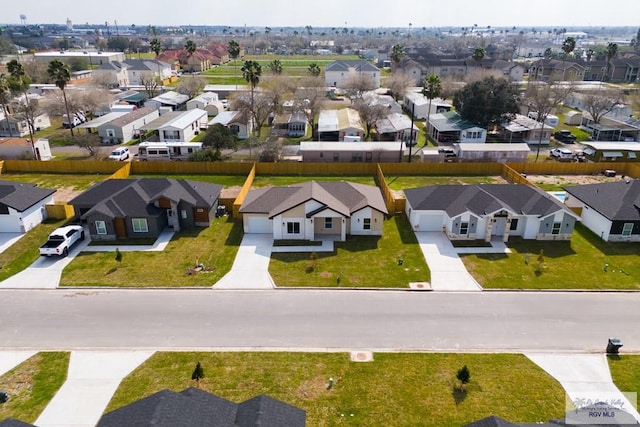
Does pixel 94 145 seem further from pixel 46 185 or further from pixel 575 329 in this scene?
pixel 575 329

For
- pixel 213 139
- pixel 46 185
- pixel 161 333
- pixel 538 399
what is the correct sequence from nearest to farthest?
1. pixel 538 399
2. pixel 161 333
3. pixel 46 185
4. pixel 213 139

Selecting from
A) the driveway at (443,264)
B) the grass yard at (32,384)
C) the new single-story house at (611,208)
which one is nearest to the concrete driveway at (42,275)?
the grass yard at (32,384)

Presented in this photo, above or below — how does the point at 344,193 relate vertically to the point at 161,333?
above

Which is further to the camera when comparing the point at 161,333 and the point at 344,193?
the point at 344,193

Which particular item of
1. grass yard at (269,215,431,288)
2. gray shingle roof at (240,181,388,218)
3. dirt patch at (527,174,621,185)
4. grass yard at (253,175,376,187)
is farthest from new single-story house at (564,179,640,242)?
grass yard at (253,175,376,187)

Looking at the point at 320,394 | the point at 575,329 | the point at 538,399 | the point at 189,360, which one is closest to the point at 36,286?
the point at 189,360

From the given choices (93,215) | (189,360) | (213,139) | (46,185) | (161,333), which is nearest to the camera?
(189,360)
